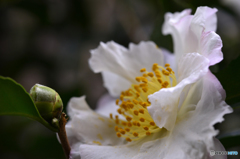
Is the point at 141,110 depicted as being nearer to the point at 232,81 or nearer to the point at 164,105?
the point at 164,105

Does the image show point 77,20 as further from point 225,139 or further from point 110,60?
point 225,139

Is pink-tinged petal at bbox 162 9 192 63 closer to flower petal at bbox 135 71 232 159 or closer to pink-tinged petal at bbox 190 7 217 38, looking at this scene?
pink-tinged petal at bbox 190 7 217 38

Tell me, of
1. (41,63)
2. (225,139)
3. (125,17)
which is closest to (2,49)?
(41,63)

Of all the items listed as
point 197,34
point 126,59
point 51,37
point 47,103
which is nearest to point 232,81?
point 197,34

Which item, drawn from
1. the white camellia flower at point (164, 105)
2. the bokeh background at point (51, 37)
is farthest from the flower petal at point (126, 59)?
the bokeh background at point (51, 37)

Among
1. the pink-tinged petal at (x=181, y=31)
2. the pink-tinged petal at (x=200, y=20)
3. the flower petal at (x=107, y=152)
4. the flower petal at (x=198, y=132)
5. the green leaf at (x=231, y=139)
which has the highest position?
the pink-tinged petal at (x=200, y=20)

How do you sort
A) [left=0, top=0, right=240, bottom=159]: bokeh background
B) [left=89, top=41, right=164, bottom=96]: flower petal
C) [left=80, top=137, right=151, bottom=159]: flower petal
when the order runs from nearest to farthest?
[left=80, top=137, right=151, bottom=159]: flower petal
[left=89, top=41, right=164, bottom=96]: flower petal
[left=0, top=0, right=240, bottom=159]: bokeh background

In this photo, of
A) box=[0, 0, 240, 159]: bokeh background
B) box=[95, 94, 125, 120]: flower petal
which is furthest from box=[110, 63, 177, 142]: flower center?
box=[0, 0, 240, 159]: bokeh background

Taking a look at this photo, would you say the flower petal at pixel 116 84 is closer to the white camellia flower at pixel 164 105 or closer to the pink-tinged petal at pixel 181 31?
the white camellia flower at pixel 164 105
